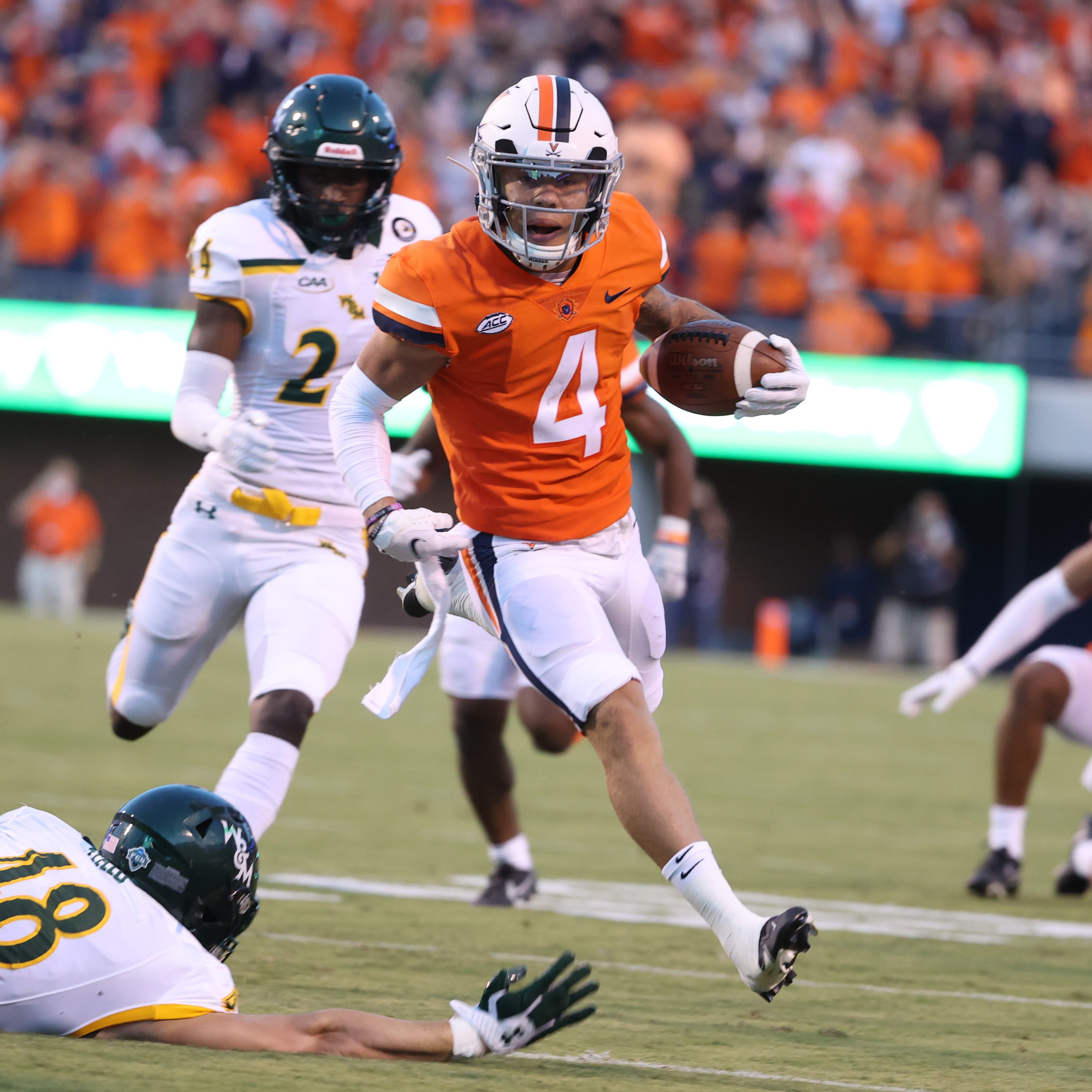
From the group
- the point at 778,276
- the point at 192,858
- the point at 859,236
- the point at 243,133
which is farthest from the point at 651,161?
the point at 192,858

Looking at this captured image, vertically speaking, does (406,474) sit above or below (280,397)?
below

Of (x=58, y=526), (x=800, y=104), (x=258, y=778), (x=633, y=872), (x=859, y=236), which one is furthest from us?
(x=58, y=526)

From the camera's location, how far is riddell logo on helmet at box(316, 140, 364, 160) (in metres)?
4.77

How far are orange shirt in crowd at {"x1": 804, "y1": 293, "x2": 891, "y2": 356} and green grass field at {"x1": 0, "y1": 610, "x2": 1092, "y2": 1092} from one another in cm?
280

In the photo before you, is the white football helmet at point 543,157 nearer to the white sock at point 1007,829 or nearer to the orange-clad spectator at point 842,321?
the white sock at point 1007,829

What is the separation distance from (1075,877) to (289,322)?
315 centimetres

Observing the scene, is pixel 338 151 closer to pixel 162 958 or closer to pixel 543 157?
pixel 543 157

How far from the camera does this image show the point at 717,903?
3479mm

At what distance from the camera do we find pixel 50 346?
50.8ft

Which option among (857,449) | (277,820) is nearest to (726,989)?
(277,820)

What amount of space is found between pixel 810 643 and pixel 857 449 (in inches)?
98.0

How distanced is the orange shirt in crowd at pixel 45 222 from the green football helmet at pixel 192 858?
12716 mm

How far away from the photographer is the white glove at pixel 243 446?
14.4 ft

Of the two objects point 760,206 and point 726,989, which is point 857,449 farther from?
point 726,989
